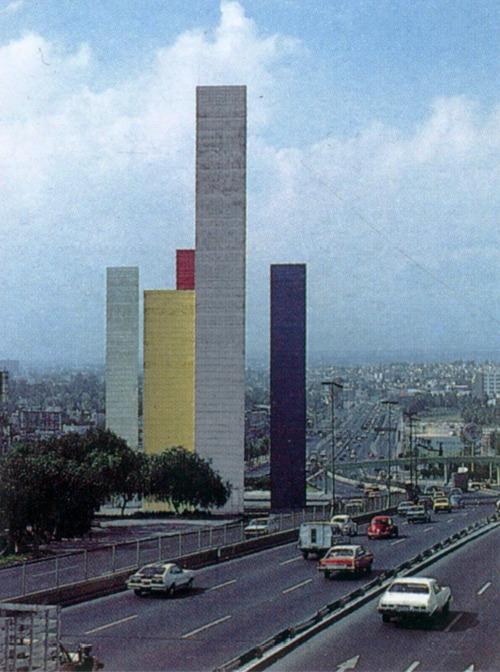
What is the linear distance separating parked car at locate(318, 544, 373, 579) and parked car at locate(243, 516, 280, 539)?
13.4 meters

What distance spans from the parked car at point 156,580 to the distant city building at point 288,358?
207 feet

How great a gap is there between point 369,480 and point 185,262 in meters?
75.0

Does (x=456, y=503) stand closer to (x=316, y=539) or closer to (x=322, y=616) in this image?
(x=316, y=539)

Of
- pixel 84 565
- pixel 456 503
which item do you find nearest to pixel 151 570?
pixel 84 565

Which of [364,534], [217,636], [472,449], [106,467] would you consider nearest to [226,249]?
[106,467]

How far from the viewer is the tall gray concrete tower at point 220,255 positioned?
8469cm

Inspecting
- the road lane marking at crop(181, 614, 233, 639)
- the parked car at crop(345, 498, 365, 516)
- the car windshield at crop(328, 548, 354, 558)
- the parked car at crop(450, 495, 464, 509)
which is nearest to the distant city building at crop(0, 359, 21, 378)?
the parked car at crop(450, 495, 464, 509)

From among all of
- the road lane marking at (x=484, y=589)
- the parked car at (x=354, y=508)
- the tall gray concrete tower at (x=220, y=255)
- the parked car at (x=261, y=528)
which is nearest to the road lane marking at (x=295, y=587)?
the road lane marking at (x=484, y=589)

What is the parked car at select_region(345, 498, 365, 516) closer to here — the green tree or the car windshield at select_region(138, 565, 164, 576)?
the green tree

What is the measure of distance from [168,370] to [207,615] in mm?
66867

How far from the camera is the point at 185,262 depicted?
93188mm

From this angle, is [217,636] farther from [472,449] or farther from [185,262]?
[472,449]

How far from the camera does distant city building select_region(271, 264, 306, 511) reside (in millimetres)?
90000

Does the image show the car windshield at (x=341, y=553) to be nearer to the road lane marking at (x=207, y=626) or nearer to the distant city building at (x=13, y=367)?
the road lane marking at (x=207, y=626)
